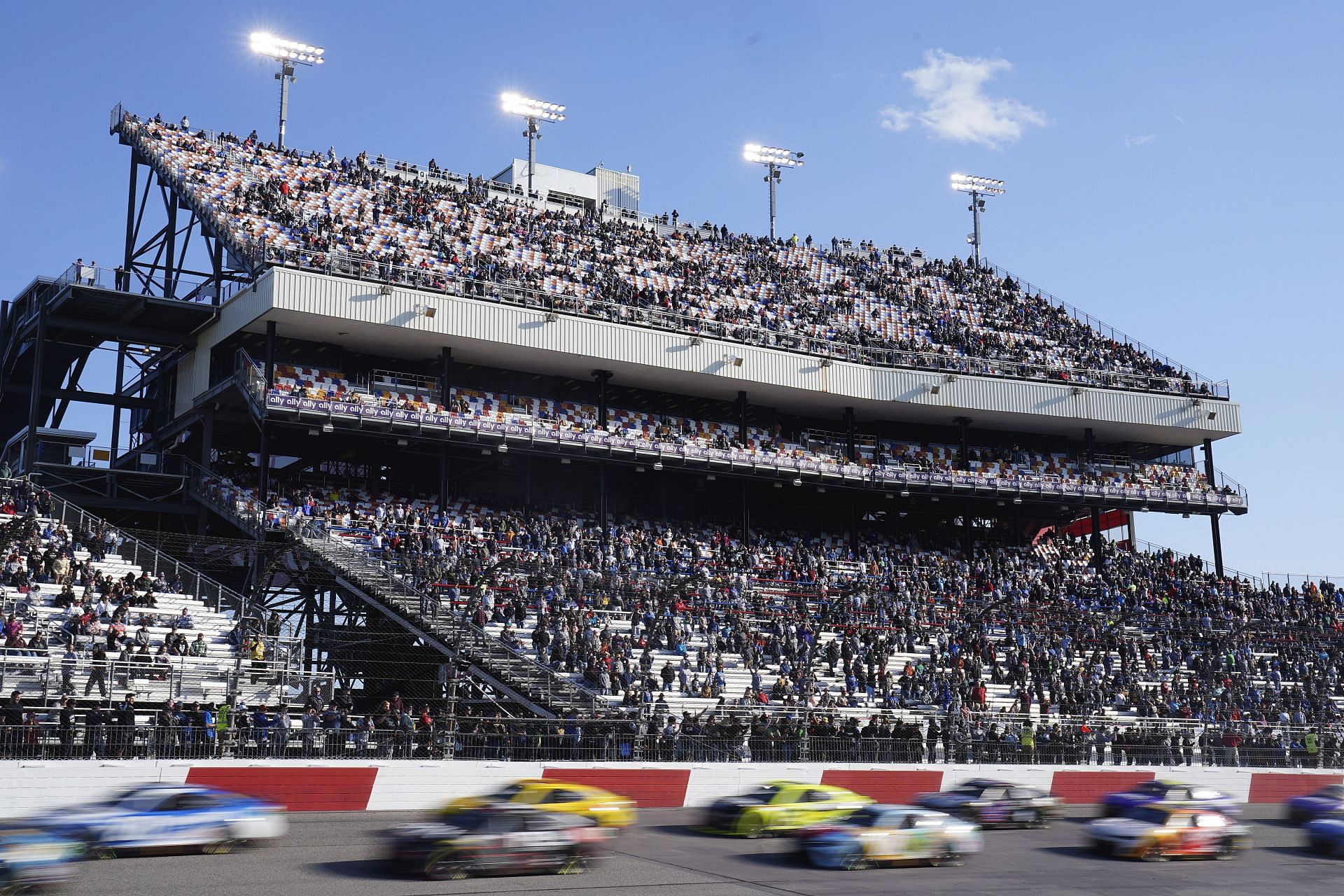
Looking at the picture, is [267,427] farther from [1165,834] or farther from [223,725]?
[1165,834]

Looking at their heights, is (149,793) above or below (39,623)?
below

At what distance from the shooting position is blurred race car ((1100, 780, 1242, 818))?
23969 mm

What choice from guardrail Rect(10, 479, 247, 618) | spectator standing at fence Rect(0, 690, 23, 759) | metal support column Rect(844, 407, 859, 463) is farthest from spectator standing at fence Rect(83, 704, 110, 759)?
metal support column Rect(844, 407, 859, 463)

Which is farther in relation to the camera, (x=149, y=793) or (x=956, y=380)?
(x=956, y=380)

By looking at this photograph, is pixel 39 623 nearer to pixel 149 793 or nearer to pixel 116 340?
pixel 149 793

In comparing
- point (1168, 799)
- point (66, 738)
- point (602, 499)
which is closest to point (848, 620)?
point (602, 499)

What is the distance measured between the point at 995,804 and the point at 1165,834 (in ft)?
15.5

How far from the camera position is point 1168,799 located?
2412cm

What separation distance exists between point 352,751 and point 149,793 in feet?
23.6

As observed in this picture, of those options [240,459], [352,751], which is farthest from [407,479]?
[352,751]

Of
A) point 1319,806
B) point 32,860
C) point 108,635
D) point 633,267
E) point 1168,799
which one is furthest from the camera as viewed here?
point 633,267

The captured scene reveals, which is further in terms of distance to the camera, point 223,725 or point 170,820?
point 223,725

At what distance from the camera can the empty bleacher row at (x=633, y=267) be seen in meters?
55.3

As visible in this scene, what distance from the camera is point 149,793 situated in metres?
20.2
